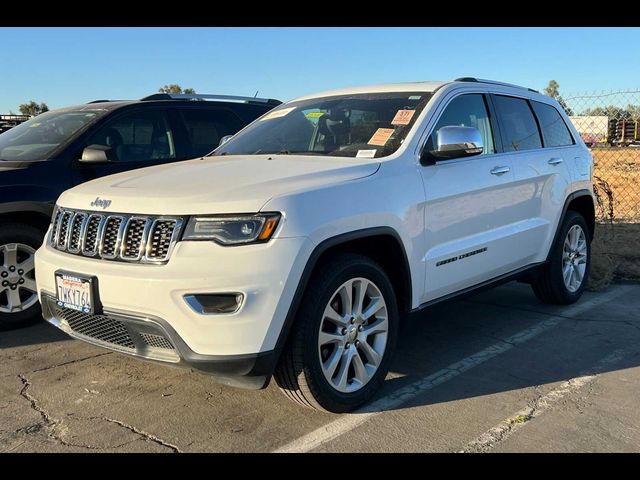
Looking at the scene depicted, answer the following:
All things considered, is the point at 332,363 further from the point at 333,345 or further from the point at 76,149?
the point at 76,149

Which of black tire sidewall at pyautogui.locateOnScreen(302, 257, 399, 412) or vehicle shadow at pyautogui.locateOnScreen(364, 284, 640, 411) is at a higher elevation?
black tire sidewall at pyautogui.locateOnScreen(302, 257, 399, 412)

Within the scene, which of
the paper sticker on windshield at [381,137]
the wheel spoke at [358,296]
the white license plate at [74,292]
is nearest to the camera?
the white license plate at [74,292]

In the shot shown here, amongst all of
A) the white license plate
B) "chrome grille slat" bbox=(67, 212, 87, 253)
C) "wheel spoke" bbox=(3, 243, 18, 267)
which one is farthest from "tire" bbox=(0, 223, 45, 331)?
the white license plate

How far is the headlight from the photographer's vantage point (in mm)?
2965

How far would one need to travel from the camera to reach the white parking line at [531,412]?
10.1ft

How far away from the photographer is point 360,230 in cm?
337

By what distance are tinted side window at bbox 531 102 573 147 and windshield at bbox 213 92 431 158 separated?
1.70 metres

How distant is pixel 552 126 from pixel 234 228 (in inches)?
148

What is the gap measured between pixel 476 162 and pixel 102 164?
3102mm

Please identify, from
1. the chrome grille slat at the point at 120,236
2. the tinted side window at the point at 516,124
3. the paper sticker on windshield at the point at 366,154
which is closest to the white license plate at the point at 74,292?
the chrome grille slat at the point at 120,236

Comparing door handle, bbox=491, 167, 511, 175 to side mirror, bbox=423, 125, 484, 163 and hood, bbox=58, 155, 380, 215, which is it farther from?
hood, bbox=58, 155, 380, 215

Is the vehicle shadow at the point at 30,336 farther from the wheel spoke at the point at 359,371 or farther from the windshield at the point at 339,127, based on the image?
the wheel spoke at the point at 359,371
